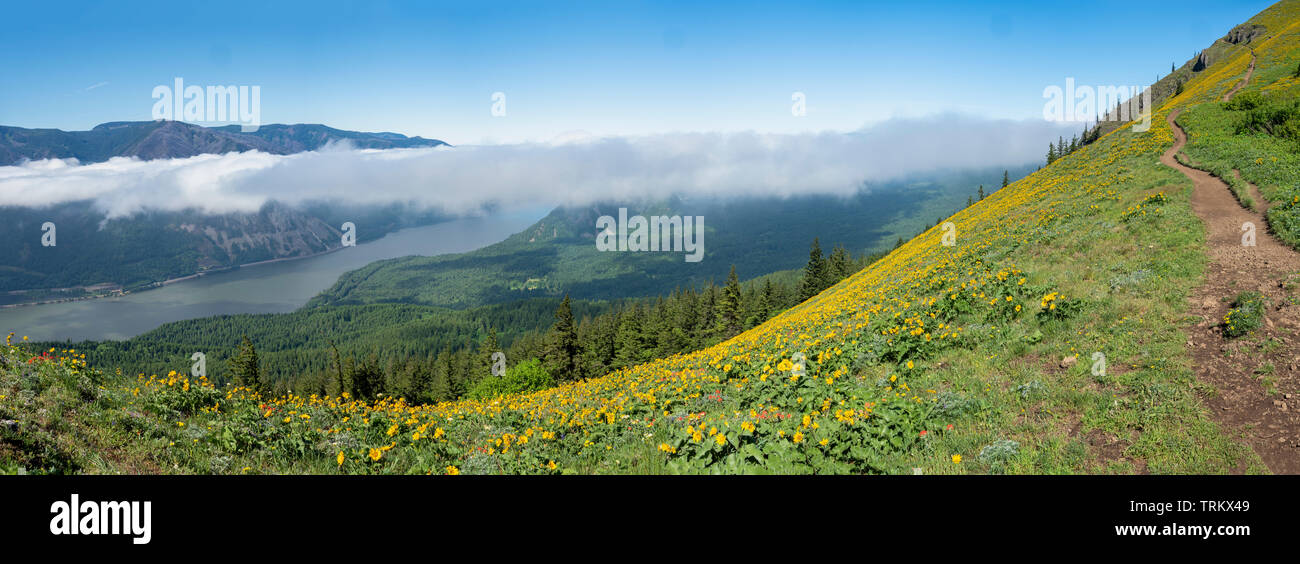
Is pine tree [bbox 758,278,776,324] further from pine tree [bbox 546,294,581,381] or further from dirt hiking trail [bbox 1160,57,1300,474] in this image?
dirt hiking trail [bbox 1160,57,1300,474]

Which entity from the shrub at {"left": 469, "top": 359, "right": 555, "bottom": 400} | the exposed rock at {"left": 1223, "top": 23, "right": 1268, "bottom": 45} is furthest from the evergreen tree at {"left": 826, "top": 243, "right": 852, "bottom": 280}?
the exposed rock at {"left": 1223, "top": 23, "right": 1268, "bottom": 45}

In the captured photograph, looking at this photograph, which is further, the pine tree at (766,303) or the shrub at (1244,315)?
the pine tree at (766,303)

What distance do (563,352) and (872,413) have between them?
47.5m

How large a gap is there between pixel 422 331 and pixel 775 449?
603ft

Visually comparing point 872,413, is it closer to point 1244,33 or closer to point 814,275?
point 814,275

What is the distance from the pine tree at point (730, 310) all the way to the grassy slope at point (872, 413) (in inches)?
1852

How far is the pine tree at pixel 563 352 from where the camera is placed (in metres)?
52.3

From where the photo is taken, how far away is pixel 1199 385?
275 inches

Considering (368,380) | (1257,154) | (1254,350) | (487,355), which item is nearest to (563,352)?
(487,355)

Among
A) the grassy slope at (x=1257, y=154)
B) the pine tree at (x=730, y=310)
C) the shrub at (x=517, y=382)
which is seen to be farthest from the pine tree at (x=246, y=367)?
the grassy slope at (x=1257, y=154)

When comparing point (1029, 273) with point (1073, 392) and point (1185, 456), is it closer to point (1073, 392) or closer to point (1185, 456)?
point (1073, 392)

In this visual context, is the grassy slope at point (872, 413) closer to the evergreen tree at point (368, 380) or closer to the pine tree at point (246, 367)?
the pine tree at point (246, 367)
